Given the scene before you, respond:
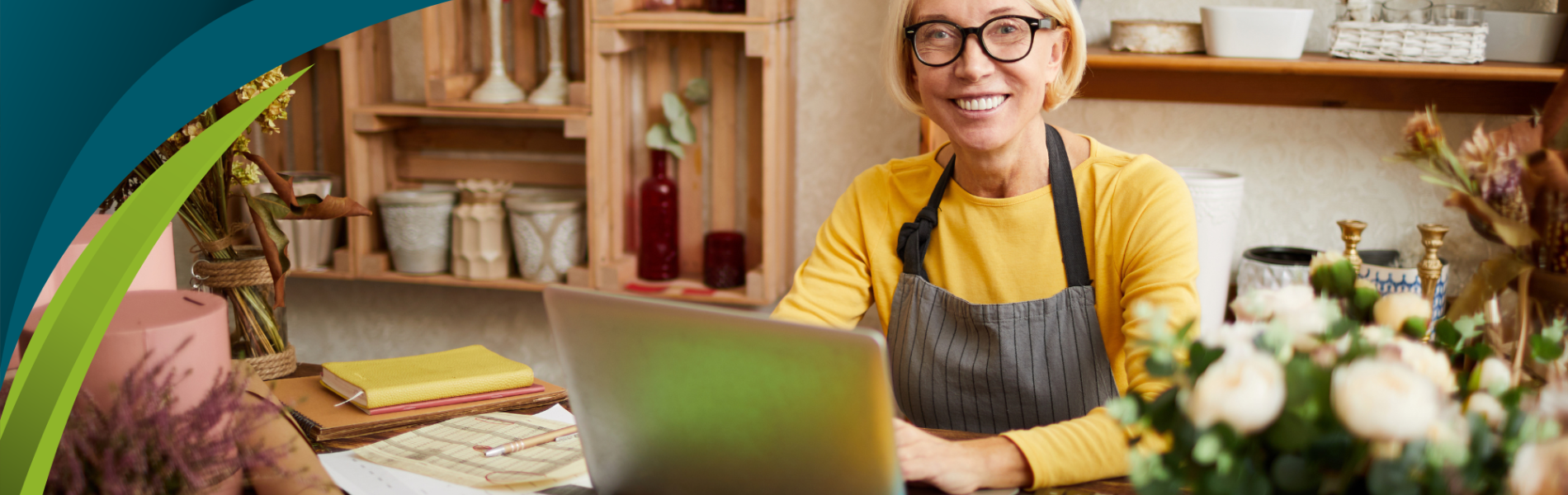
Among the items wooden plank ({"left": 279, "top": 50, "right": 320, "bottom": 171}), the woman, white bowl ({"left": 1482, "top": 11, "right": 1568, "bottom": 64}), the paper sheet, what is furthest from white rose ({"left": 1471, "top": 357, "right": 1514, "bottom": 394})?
wooden plank ({"left": 279, "top": 50, "right": 320, "bottom": 171})

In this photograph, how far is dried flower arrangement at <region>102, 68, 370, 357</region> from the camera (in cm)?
127

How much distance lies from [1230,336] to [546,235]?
1.98 meters

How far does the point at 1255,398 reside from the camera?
0.54 meters

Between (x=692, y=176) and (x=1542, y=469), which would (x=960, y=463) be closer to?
(x=1542, y=469)

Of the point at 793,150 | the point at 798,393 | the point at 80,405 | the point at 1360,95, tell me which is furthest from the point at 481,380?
the point at 1360,95

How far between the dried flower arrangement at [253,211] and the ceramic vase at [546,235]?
107 centimetres

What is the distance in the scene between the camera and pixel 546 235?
7.97ft

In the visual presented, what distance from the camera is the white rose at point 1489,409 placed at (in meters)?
0.58

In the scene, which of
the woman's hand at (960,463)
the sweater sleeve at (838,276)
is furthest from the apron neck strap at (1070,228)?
the woman's hand at (960,463)

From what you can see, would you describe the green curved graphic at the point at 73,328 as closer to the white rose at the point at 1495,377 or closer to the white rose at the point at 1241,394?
the white rose at the point at 1241,394

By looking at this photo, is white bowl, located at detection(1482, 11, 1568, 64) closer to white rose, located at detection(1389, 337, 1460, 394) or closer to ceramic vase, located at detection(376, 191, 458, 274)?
white rose, located at detection(1389, 337, 1460, 394)

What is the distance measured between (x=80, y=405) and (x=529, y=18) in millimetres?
1866

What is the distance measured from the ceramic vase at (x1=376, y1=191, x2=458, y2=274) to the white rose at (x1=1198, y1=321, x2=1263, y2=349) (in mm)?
2129

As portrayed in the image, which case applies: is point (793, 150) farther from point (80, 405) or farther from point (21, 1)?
point (80, 405)
